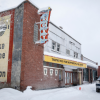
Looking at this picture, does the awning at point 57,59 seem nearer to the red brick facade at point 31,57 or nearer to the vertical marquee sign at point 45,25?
the red brick facade at point 31,57

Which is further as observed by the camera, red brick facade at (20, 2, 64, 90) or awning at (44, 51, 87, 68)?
awning at (44, 51, 87, 68)

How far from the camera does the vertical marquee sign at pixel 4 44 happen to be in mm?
12635

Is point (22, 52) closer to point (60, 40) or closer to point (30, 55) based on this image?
point (30, 55)

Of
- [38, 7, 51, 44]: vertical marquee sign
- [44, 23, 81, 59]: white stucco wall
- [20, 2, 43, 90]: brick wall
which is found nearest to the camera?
[20, 2, 43, 90]: brick wall

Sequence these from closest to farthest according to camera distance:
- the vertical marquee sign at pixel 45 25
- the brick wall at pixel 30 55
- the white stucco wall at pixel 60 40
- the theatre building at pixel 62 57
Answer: the brick wall at pixel 30 55 → the vertical marquee sign at pixel 45 25 → the theatre building at pixel 62 57 → the white stucco wall at pixel 60 40

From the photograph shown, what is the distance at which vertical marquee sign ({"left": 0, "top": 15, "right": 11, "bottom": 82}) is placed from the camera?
41.5ft

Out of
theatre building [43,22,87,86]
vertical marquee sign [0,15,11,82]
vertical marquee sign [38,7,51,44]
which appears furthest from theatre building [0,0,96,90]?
vertical marquee sign [38,7,51,44]

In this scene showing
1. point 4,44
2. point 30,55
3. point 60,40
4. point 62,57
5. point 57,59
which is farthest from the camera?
point 60,40

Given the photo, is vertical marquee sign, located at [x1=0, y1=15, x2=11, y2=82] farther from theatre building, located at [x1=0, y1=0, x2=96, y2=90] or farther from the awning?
the awning

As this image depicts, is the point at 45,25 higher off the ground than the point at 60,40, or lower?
higher

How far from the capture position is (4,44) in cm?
1316

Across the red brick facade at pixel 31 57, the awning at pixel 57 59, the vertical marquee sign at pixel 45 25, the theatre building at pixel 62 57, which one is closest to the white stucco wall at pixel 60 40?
the theatre building at pixel 62 57

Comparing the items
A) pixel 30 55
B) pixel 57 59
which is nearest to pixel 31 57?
pixel 30 55

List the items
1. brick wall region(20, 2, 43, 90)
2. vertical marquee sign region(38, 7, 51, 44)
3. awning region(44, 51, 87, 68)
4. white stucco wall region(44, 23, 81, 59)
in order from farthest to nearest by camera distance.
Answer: white stucco wall region(44, 23, 81, 59), awning region(44, 51, 87, 68), vertical marquee sign region(38, 7, 51, 44), brick wall region(20, 2, 43, 90)
